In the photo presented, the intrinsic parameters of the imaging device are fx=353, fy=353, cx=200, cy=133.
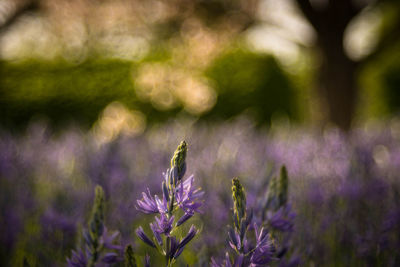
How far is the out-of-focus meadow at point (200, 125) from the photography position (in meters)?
1.88

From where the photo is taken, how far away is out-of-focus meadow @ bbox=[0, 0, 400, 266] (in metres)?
1.88

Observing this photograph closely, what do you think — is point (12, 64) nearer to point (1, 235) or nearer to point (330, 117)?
point (330, 117)

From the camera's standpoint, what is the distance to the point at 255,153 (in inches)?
134

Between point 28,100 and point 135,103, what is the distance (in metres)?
3.09

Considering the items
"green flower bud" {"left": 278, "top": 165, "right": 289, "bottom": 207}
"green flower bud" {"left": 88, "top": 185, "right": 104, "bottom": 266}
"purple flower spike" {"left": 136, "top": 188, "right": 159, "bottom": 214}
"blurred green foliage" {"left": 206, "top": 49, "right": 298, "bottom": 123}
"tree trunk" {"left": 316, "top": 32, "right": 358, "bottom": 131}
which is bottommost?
"green flower bud" {"left": 88, "top": 185, "right": 104, "bottom": 266}

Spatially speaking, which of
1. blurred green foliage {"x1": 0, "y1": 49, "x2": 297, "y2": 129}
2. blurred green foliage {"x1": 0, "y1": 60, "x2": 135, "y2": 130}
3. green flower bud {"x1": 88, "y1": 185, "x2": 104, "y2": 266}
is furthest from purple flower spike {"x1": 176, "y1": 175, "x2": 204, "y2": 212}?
blurred green foliage {"x1": 0, "y1": 60, "x2": 135, "y2": 130}

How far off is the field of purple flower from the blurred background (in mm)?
848

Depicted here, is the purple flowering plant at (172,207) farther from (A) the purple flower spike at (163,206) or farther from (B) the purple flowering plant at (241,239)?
(B) the purple flowering plant at (241,239)

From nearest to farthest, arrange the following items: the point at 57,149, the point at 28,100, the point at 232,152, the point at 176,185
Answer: the point at 176,185 → the point at 232,152 → the point at 57,149 → the point at 28,100

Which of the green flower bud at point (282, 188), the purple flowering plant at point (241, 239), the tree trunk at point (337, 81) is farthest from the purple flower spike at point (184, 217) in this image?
the tree trunk at point (337, 81)

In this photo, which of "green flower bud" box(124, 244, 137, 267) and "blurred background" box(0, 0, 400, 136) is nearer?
"green flower bud" box(124, 244, 137, 267)

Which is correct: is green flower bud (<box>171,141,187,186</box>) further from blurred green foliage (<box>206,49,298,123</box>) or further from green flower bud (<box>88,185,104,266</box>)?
blurred green foliage (<box>206,49,298,123</box>)

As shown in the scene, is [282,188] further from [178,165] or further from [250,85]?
[250,85]

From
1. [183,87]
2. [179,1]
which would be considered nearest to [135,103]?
[183,87]
